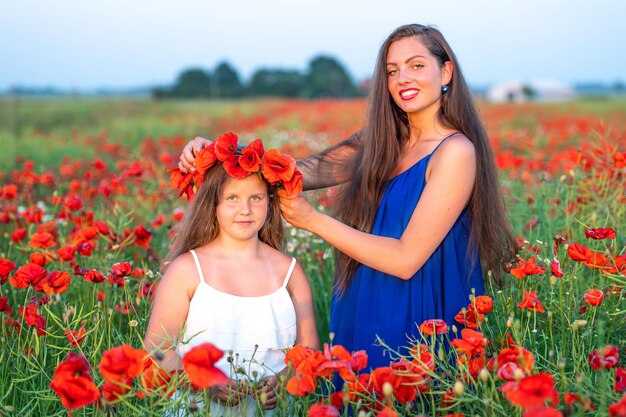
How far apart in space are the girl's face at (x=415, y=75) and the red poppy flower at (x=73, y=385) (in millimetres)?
1705

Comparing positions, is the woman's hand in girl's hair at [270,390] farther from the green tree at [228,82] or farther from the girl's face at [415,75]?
the green tree at [228,82]

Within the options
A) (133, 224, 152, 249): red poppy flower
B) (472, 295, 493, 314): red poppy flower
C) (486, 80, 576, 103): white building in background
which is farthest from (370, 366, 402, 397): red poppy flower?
(486, 80, 576, 103): white building in background

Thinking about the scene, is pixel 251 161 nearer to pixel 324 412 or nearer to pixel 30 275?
pixel 30 275

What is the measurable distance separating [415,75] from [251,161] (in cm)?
87

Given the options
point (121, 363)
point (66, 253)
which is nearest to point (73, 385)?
point (121, 363)

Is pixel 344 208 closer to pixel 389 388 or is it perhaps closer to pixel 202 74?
pixel 389 388

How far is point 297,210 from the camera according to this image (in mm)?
2404

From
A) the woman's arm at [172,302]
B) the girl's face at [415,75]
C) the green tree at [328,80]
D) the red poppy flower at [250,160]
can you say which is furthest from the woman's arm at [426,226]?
the green tree at [328,80]

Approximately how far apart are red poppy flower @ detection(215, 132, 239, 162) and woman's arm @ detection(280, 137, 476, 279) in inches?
16.0

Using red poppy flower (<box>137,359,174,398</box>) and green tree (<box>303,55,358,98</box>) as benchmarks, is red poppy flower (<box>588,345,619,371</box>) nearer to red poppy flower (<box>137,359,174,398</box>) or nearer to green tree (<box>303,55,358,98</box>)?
red poppy flower (<box>137,359,174,398</box>)

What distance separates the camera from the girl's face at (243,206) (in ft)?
7.77

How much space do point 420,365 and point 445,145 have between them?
1087mm

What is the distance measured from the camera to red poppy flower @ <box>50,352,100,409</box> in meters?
1.49

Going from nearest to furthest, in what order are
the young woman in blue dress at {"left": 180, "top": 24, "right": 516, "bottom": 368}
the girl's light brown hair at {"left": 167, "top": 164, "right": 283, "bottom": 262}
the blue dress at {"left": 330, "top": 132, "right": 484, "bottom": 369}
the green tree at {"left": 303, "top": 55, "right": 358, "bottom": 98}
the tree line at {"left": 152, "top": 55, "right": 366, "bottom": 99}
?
1. the girl's light brown hair at {"left": 167, "top": 164, "right": 283, "bottom": 262}
2. the young woman in blue dress at {"left": 180, "top": 24, "right": 516, "bottom": 368}
3. the blue dress at {"left": 330, "top": 132, "right": 484, "bottom": 369}
4. the tree line at {"left": 152, "top": 55, "right": 366, "bottom": 99}
5. the green tree at {"left": 303, "top": 55, "right": 358, "bottom": 98}
